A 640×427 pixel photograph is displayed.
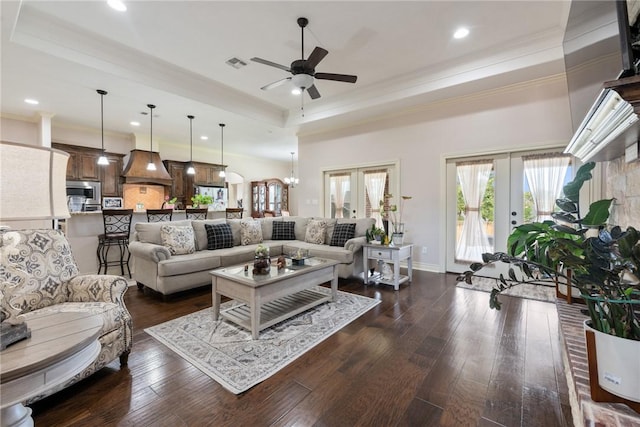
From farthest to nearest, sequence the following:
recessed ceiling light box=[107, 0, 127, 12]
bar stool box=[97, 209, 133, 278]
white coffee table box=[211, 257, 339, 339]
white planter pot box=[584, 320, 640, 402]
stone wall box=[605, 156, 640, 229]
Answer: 1. bar stool box=[97, 209, 133, 278]
2. recessed ceiling light box=[107, 0, 127, 12]
3. white coffee table box=[211, 257, 339, 339]
4. stone wall box=[605, 156, 640, 229]
5. white planter pot box=[584, 320, 640, 402]

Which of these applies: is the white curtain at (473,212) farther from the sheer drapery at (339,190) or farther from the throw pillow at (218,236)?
the throw pillow at (218,236)

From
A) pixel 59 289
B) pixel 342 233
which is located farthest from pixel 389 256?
pixel 59 289

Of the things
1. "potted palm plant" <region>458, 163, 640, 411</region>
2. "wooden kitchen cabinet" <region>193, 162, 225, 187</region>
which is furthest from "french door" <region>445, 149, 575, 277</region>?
"wooden kitchen cabinet" <region>193, 162, 225, 187</region>

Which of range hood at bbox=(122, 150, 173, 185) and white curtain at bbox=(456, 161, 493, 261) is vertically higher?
range hood at bbox=(122, 150, 173, 185)

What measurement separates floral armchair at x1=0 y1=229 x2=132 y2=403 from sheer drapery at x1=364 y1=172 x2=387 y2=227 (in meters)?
4.49

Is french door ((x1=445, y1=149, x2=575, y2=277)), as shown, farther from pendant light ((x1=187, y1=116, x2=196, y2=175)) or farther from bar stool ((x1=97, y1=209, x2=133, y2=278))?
bar stool ((x1=97, y1=209, x2=133, y2=278))

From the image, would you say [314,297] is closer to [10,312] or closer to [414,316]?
[414,316]

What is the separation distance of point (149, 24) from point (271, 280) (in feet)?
10.4

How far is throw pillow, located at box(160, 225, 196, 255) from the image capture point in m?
3.76

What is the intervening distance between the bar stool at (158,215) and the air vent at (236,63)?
107 inches

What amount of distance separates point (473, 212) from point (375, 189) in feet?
6.10

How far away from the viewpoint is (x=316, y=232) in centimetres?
491

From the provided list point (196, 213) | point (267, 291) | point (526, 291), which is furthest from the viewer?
point (196, 213)

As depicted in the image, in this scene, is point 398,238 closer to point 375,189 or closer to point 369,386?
point 375,189
